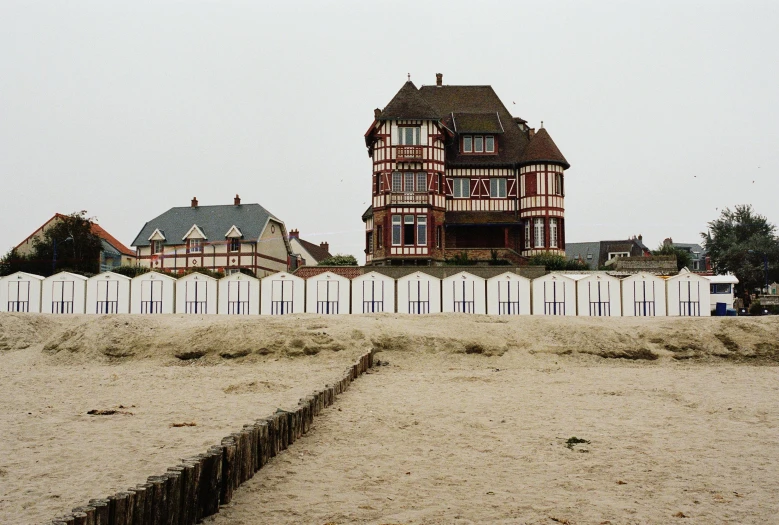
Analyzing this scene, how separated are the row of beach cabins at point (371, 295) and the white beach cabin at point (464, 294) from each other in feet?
0.15

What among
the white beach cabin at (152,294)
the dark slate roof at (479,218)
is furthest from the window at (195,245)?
the white beach cabin at (152,294)

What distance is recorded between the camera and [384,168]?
4494cm

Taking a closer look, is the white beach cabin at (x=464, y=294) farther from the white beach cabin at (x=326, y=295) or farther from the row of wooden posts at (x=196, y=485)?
the row of wooden posts at (x=196, y=485)

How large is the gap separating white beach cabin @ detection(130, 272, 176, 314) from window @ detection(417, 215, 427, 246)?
647 inches

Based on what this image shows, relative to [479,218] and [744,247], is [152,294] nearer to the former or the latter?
[479,218]

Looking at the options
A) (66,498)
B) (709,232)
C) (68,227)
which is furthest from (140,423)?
(709,232)

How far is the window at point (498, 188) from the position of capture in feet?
156

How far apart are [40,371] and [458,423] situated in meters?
13.7

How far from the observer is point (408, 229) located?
44312mm

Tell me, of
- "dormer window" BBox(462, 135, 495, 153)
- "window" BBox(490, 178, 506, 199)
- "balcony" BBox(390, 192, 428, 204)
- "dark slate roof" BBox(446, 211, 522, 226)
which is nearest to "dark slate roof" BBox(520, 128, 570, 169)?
"window" BBox(490, 178, 506, 199)

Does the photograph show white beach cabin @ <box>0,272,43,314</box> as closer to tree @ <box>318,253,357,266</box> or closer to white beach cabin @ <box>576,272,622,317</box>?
tree @ <box>318,253,357,266</box>

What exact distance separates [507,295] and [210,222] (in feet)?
137

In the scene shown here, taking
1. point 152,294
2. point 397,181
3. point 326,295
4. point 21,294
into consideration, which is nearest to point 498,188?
point 397,181

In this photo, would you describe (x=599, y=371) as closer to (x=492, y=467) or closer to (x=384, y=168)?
(x=492, y=467)
